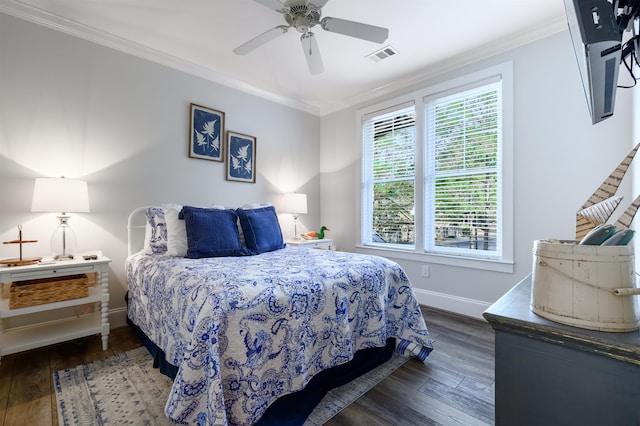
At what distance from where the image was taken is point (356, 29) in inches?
77.4

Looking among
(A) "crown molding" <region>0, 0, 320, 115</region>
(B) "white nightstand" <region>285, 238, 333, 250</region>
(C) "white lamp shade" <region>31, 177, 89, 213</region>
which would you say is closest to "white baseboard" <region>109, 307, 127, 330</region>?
(C) "white lamp shade" <region>31, 177, 89, 213</region>

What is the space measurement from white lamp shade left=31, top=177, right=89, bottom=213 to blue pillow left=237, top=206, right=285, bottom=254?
122 cm

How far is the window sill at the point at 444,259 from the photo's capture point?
2.73 meters

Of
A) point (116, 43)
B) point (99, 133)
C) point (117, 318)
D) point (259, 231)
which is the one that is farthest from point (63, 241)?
point (116, 43)

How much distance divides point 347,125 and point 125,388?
12.1ft

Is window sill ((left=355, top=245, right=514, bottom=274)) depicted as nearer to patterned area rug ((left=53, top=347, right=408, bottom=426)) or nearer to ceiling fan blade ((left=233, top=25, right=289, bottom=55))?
patterned area rug ((left=53, top=347, right=408, bottom=426))

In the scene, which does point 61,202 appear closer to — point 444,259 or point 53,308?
point 53,308

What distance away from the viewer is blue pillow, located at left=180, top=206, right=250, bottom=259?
2314mm

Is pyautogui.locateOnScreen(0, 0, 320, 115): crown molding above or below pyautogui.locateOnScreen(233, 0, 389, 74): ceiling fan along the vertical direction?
above

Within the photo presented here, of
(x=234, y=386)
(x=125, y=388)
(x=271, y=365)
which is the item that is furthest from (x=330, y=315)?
(x=125, y=388)

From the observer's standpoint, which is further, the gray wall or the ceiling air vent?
the ceiling air vent

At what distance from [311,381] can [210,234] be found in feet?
4.50

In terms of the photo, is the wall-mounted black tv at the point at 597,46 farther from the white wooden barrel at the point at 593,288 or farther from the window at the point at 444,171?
the window at the point at 444,171

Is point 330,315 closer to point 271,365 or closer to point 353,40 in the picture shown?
point 271,365
